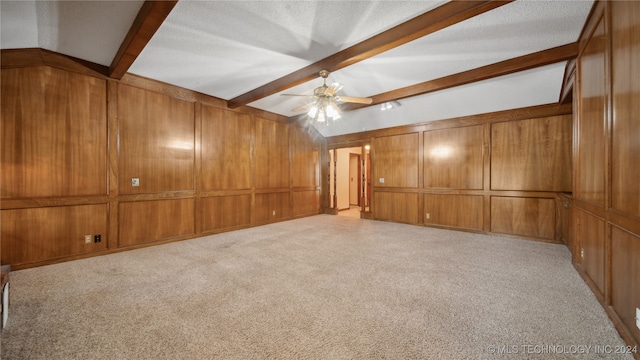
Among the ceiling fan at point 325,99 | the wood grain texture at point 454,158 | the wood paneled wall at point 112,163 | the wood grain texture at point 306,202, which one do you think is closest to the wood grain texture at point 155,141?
the wood paneled wall at point 112,163

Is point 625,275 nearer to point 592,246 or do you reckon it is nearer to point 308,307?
point 592,246

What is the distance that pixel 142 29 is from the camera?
8.12ft

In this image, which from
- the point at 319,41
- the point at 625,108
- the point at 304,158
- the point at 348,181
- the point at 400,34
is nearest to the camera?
the point at 625,108

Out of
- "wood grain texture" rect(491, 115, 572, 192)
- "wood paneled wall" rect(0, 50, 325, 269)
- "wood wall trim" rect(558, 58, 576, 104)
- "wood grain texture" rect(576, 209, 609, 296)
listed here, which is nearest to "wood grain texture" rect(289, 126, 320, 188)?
"wood paneled wall" rect(0, 50, 325, 269)

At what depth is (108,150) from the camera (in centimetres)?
373

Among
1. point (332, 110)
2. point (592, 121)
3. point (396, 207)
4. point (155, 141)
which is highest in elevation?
point (332, 110)

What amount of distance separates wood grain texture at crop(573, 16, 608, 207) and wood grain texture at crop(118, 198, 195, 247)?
225 inches

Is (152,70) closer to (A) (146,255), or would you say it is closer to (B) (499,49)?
(A) (146,255)

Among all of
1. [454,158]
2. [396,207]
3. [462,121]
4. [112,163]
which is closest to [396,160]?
[396,207]

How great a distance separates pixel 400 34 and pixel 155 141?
4.21 meters

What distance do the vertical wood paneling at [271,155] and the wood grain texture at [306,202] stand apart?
1.97ft

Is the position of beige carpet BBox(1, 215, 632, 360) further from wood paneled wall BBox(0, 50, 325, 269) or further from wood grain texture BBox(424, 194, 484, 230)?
wood grain texture BBox(424, 194, 484, 230)

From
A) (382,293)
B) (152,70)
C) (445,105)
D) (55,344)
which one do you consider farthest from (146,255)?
(445,105)

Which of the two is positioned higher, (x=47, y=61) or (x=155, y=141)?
(x=47, y=61)
